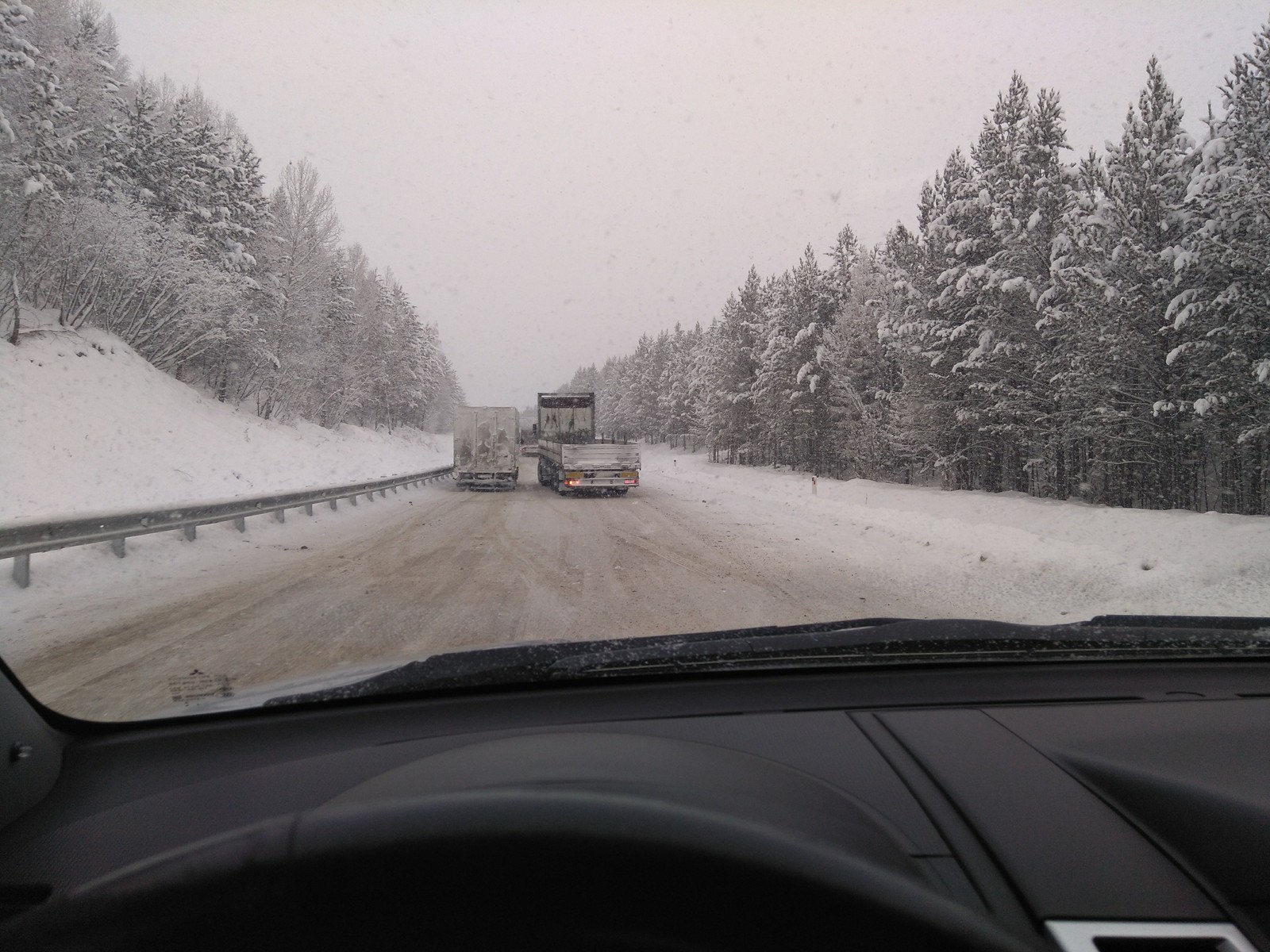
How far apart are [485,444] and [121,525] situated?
2041 cm

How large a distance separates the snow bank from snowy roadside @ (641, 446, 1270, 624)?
12.4 metres

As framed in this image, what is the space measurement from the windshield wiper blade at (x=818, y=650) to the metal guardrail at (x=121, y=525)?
22.3ft

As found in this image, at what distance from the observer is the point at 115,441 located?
73.2ft

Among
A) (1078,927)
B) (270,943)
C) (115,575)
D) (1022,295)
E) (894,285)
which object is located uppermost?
(894,285)

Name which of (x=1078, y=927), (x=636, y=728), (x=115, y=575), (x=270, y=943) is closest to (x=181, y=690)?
(x=636, y=728)

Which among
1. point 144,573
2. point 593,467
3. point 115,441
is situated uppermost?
point 115,441

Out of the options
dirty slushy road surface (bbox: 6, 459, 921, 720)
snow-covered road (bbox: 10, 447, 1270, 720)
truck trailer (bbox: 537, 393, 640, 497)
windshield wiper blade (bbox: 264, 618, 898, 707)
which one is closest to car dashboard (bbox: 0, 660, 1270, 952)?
windshield wiper blade (bbox: 264, 618, 898, 707)

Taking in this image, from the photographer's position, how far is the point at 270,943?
1.22 m

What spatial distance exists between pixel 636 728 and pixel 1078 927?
1278mm

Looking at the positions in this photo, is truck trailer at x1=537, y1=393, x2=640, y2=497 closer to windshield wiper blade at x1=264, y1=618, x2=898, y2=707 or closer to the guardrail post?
the guardrail post

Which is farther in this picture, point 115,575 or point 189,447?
point 189,447

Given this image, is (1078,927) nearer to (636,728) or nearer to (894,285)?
(636,728)

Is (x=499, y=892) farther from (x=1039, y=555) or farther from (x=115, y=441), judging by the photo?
(x=115, y=441)

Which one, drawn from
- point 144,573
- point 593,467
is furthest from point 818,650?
point 593,467
